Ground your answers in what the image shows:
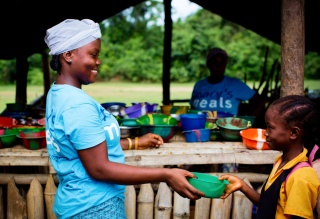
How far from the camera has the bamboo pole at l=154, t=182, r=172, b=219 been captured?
246 cm

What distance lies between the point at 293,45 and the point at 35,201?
2.18 m

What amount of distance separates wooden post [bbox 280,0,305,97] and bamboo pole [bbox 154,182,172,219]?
1.13 meters

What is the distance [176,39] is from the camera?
23.9 metres

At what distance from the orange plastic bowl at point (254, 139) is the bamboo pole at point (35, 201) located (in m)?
1.56

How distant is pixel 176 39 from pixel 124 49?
384 cm

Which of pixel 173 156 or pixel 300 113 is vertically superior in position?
pixel 300 113

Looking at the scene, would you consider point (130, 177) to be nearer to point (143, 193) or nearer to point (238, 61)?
point (143, 193)

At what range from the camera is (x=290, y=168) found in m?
1.56

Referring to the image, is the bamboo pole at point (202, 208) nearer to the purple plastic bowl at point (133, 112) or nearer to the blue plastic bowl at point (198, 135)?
the blue plastic bowl at point (198, 135)

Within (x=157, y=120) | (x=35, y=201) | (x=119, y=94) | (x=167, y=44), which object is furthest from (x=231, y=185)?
(x=119, y=94)

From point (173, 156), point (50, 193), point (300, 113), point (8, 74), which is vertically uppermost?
point (8, 74)

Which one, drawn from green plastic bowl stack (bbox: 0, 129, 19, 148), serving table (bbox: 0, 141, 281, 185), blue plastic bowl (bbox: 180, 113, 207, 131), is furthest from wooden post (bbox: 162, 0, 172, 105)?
green plastic bowl stack (bbox: 0, 129, 19, 148)

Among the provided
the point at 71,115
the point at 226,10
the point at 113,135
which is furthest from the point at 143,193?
the point at 226,10

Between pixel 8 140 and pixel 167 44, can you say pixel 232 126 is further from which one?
pixel 167 44
